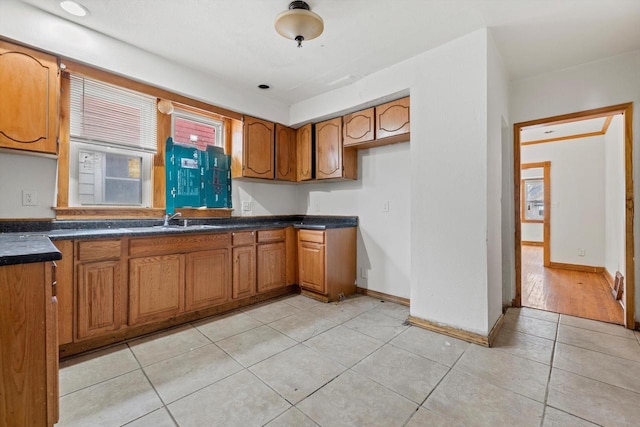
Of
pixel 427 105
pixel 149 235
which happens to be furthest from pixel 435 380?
pixel 149 235

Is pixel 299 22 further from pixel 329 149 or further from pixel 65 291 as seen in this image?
pixel 65 291

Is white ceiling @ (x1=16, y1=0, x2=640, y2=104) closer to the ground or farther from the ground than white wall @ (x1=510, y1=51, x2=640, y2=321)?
farther from the ground

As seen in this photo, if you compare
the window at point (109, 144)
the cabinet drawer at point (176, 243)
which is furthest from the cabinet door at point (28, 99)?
the cabinet drawer at point (176, 243)

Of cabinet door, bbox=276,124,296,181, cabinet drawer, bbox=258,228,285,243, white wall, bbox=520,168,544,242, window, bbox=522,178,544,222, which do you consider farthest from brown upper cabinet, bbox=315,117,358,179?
window, bbox=522,178,544,222

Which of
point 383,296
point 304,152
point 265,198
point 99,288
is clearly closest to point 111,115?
point 99,288

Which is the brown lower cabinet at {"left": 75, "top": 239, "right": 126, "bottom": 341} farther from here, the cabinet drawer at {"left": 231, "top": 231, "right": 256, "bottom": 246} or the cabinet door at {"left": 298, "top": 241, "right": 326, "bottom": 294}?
the cabinet door at {"left": 298, "top": 241, "right": 326, "bottom": 294}

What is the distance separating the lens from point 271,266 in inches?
137

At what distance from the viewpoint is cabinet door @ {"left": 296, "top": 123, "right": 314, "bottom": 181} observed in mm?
3865

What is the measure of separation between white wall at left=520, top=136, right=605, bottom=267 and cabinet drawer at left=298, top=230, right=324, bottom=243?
4.73 metres

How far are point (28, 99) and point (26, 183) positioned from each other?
67 centimetres

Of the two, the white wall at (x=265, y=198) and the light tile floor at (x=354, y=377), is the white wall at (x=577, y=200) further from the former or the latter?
the white wall at (x=265, y=198)

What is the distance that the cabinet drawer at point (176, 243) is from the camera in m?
2.42

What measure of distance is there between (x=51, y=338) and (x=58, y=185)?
1789 millimetres

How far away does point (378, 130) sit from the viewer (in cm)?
315
